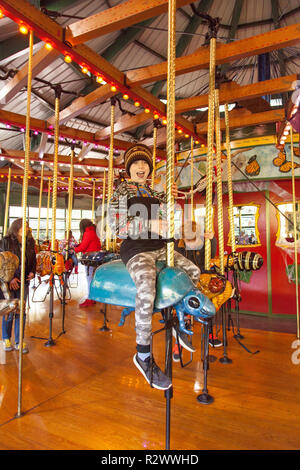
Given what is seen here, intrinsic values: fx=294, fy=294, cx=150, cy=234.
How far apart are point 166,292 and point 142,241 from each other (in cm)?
38

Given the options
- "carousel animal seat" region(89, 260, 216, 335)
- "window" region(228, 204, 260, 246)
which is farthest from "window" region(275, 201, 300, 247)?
"carousel animal seat" region(89, 260, 216, 335)

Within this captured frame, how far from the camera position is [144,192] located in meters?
1.99

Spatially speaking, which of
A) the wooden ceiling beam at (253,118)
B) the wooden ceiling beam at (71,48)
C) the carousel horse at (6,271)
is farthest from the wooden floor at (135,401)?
the wooden ceiling beam at (253,118)

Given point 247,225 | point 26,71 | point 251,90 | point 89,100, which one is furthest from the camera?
point 247,225

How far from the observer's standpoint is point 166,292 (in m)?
1.60

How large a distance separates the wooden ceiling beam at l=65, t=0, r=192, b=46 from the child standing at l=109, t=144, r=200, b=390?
1.37 m

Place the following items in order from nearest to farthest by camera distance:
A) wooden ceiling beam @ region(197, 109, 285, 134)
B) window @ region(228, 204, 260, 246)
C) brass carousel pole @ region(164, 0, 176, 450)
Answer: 1. brass carousel pole @ region(164, 0, 176, 450)
2. wooden ceiling beam @ region(197, 109, 285, 134)
3. window @ region(228, 204, 260, 246)

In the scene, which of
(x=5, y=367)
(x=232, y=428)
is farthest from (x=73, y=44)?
(x=232, y=428)

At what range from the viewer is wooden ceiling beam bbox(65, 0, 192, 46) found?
2.52 metres

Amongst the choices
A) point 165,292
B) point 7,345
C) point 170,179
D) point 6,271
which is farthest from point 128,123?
point 165,292

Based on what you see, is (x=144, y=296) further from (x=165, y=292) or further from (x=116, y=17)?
(x=116, y=17)

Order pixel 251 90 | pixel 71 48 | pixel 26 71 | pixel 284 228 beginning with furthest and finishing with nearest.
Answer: pixel 284 228, pixel 251 90, pixel 26 71, pixel 71 48

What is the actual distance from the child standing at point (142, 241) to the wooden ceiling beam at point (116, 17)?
137 cm

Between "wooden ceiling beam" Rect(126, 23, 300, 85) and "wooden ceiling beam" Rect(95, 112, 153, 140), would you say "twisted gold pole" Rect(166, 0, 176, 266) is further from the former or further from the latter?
"wooden ceiling beam" Rect(95, 112, 153, 140)
